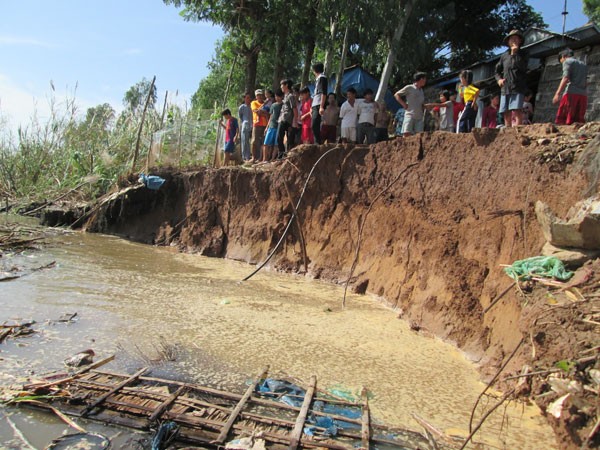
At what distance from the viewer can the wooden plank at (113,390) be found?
2924mm

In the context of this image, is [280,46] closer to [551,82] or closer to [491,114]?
[551,82]

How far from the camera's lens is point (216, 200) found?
358 inches

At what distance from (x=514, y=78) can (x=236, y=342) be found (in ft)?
14.1

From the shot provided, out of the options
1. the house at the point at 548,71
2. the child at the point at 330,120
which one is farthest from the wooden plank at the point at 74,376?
the house at the point at 548,71

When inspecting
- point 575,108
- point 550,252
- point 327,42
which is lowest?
point 550,252

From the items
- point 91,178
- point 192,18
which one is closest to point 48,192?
point 91,178

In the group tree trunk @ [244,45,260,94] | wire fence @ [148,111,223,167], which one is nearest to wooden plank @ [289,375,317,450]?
wire fence @ [148,111,223,167]

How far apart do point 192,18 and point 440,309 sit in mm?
10625

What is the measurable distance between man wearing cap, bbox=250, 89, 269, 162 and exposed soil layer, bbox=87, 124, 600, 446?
0.76 metres

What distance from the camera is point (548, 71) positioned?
1127cm

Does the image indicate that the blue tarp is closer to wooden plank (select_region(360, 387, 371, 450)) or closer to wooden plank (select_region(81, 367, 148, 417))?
wooden plank (select_region(81, 367, 148, 417))

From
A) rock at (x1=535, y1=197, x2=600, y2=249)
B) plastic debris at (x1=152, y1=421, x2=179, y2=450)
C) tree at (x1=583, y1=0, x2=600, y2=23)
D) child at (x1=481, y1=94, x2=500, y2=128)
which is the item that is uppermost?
tree at (x1=583, y1=0, x2=600, y2=23)

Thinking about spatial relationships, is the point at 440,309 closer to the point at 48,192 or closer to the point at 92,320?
the point at 92,320

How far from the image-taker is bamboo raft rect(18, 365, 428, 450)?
9.11ft
